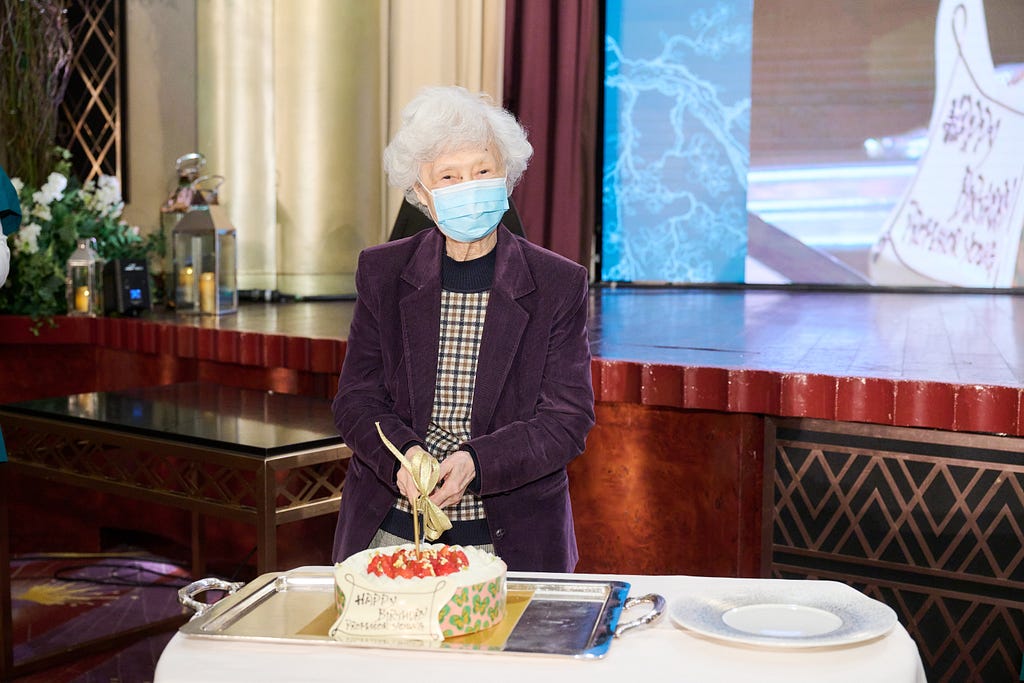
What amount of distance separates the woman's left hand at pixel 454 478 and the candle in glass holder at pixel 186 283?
9.68 ft

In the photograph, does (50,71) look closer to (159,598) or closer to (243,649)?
(159,598)

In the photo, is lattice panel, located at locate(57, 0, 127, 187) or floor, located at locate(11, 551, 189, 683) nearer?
floor, located at locate(11, 551, 189, 683)

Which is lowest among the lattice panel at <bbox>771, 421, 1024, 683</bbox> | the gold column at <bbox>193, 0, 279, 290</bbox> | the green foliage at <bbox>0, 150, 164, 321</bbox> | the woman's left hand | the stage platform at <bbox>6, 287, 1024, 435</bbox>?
the lattice panel at <bbox>771, 421, 1024, 683</bbox>

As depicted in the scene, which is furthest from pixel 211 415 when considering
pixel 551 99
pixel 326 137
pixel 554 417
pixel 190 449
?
pixel 551 99

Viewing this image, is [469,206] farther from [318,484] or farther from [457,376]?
[318,484]

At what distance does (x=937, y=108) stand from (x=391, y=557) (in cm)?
595

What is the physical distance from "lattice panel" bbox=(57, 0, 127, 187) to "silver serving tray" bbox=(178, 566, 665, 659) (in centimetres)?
431

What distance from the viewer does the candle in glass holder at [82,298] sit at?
4.20 metres

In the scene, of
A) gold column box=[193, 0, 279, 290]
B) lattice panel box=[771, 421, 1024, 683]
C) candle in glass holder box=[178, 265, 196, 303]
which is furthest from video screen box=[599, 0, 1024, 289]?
lattice panel box=[771, 421, 1024, 683]

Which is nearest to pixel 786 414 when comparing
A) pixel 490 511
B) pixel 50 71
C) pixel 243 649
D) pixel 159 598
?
pixel 490 511

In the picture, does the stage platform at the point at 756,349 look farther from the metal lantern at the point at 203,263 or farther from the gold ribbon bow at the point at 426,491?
the gold ribbon bow at the point at 426,491

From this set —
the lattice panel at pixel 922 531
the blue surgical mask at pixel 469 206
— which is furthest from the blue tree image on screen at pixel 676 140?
the blue surgical mask at pixel 469 206

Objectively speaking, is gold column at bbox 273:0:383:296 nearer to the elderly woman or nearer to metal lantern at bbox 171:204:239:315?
metal lantern at bbox 171:204:239:315

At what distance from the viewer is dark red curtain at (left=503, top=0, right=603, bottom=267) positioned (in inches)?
252
